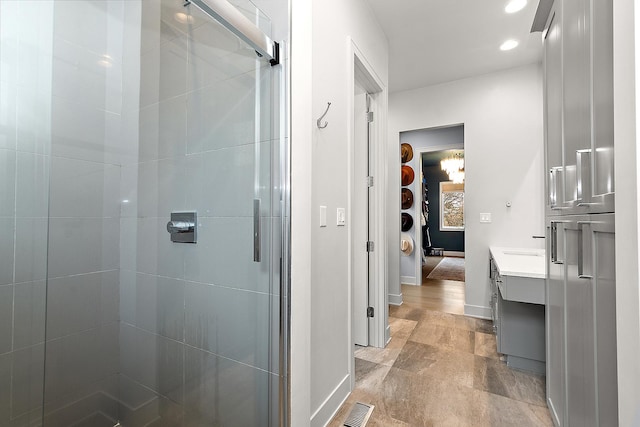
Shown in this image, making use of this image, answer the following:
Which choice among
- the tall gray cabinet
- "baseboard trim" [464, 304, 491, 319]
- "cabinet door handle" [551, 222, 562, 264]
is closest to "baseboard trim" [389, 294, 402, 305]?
"baseboard trim" [464, 304, 491, 319]

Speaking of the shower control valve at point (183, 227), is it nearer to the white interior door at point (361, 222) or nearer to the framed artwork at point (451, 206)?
the white interior door at point (361, 222)

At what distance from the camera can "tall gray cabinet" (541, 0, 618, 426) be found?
35.5 inches

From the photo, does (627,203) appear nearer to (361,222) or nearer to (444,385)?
(444,385)

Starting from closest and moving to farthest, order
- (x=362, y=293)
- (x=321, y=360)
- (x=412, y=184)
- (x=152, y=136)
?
1. (x=152, y=136)
2. (x=321, y=360)
3. (x=362, y=293)
4. (x=412, y=184)

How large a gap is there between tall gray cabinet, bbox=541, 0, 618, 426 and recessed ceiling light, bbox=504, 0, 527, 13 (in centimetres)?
116

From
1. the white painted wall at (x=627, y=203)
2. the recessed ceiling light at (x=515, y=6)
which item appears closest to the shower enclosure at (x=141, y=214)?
the white painted wall at (x=627, y=203)

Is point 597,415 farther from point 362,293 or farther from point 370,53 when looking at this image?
point 370,53

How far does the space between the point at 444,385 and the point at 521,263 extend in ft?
3.85

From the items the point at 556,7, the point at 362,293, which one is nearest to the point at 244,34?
the point at 556,7

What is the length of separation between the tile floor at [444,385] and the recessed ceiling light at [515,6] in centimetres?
292

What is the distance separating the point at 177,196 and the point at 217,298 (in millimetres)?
551

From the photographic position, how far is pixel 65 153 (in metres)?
1.47

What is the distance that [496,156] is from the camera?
140 inches

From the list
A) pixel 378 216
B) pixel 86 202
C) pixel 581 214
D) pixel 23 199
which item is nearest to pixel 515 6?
pixel 378 216
